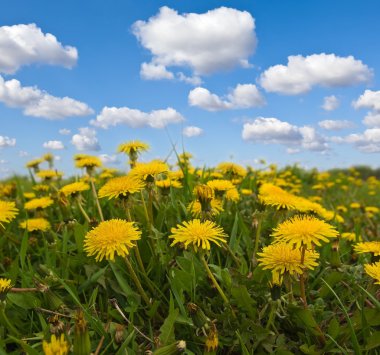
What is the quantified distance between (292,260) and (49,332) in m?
1.08

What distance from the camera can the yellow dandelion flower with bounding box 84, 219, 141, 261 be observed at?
1.75 meters

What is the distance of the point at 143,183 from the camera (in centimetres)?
225

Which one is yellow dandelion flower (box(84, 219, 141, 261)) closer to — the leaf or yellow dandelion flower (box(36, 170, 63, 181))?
the leaf

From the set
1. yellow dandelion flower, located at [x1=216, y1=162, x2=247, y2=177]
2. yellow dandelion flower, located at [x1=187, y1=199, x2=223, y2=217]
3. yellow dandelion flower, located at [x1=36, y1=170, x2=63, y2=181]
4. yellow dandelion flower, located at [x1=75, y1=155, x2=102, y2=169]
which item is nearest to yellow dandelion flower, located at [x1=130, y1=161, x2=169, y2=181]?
yellow dandelion flower, located at [x1=187, y1=199, x2=223, y2=217]

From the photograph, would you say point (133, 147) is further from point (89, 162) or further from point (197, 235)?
point (197, 235)

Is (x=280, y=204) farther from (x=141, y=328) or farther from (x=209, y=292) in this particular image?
(x=141, y=328)

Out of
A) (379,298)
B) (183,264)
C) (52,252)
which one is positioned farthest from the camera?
(52,252)

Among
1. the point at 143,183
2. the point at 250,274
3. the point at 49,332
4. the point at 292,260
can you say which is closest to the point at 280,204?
the point at 250,274

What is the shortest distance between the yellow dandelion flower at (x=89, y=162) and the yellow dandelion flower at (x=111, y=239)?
140 centimetres

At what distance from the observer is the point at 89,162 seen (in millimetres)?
3217

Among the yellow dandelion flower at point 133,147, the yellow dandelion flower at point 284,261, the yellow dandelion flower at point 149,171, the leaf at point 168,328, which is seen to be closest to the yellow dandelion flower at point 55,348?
the leaf at point 168,328

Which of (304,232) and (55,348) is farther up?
(304,232)

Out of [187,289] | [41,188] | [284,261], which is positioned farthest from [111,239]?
[41,188]

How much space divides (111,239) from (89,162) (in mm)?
1544
